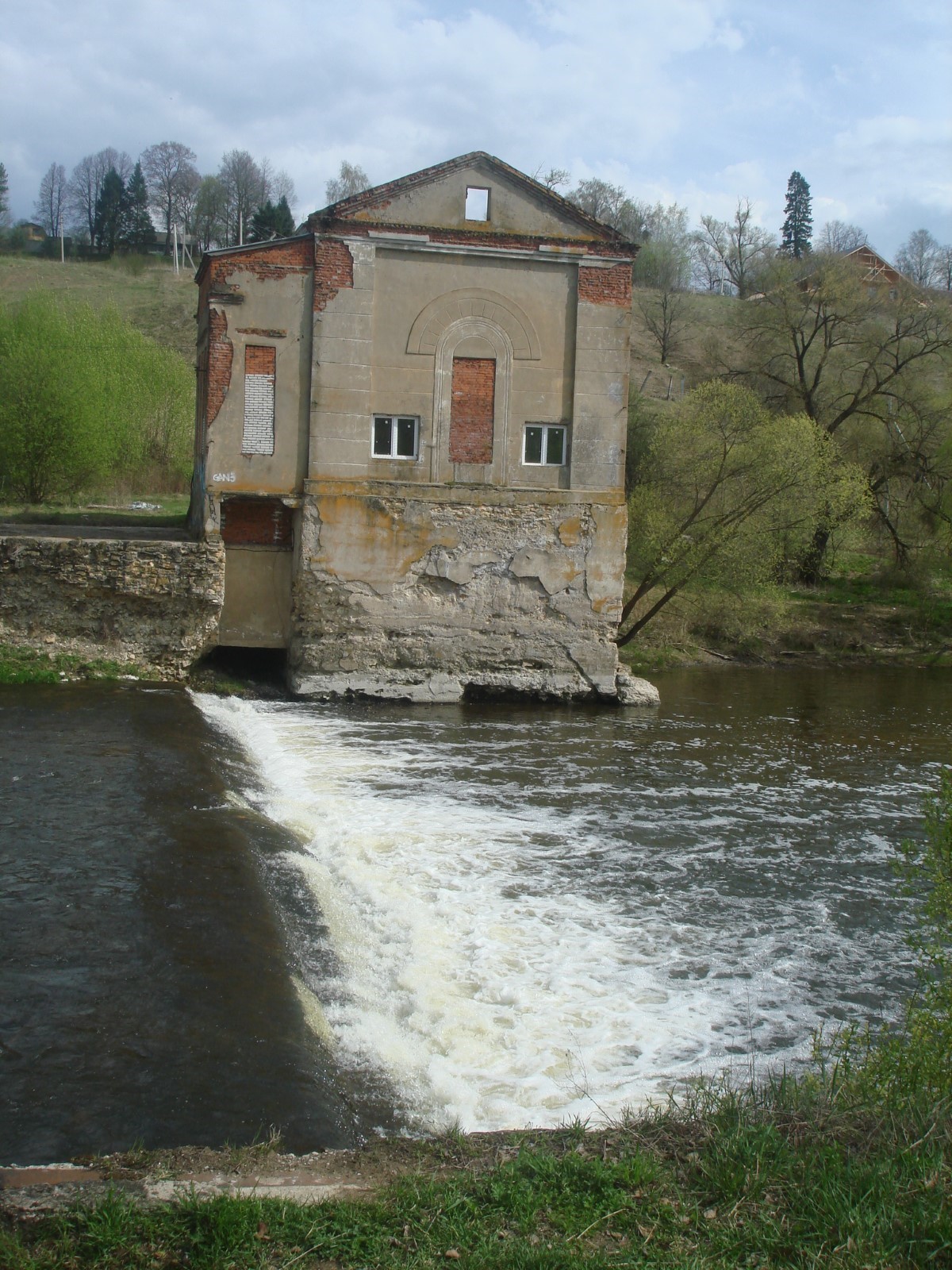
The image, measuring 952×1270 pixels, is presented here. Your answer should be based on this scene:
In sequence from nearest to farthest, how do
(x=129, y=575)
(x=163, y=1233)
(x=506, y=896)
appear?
(x=163, y=1233)
(x=506, y=896)
(x=129, y=575)

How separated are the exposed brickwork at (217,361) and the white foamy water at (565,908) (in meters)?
5.73

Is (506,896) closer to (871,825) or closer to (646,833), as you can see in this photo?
(646,833)

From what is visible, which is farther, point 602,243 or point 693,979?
point 602,243

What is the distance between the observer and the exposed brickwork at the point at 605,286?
1812 cm

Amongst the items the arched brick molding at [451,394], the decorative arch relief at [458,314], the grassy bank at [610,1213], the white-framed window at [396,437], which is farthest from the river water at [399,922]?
the decorative arch relief at [458,314]

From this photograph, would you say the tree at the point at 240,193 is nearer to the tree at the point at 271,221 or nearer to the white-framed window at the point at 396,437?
the tree at the point at 271,221

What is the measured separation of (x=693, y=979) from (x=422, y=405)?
12.6m

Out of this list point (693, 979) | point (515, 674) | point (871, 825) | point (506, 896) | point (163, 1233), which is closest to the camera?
point (163, 1233)

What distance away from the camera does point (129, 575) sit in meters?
17.1

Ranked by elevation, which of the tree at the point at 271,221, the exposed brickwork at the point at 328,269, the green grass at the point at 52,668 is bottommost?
the green grass at the point at 52,668

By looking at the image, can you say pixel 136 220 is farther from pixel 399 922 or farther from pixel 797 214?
pixel 399 922

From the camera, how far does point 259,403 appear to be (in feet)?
57.7

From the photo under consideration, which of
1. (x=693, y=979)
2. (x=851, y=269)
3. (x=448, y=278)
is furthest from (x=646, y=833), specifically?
(x=851, y=269)

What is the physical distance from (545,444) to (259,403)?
16.2 ft
